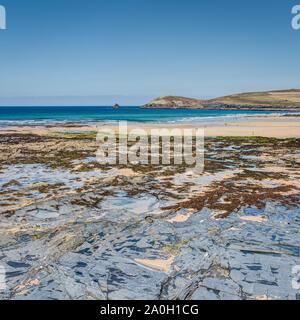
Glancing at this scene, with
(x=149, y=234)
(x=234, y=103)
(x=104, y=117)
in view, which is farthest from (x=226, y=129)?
(x=234, y=103)

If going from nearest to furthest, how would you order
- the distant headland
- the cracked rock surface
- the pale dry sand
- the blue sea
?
the cracked rock surface < the pale dry sand < the blue sea < the distant headland

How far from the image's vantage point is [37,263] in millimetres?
4781

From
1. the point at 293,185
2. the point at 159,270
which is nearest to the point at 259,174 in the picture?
the point at 293,185

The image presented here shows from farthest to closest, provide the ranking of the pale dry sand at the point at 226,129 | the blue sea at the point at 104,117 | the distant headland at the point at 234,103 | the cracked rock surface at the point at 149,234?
the distant headland at the point at 234,103 < the blue sea at the point at 104,117 < the pale dry sand at the point at 226,129 < the cracked rock surface at the point at 149,234

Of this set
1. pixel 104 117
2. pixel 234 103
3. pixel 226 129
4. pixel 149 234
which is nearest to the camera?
pixel 149 234

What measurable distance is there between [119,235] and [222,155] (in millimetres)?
10807

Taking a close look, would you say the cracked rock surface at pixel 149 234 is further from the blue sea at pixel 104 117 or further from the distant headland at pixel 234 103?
the distant headland at pixel 234 103

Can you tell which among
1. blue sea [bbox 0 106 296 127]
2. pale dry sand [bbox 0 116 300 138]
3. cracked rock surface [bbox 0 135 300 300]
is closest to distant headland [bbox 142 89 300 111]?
blue sea [bbox 0 106 296 127]

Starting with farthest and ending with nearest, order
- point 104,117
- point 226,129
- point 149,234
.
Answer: point 104,117 → point 226,129 → point 149,234

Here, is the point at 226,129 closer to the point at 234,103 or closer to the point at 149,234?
the point at 149,234

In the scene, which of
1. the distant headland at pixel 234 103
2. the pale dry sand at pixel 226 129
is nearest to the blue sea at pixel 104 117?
the pale dry sand at pixel 226 129

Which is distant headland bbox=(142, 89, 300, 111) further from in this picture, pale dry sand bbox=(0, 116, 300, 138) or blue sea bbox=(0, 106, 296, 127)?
pale dry sand bbox=(0, 116, 300, 138)

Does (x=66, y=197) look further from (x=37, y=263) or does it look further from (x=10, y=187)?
(x=37, y=263)

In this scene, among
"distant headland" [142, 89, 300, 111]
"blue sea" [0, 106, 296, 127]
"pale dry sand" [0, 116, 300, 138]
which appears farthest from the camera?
"distant headland" [142, 89, 300, 111]
